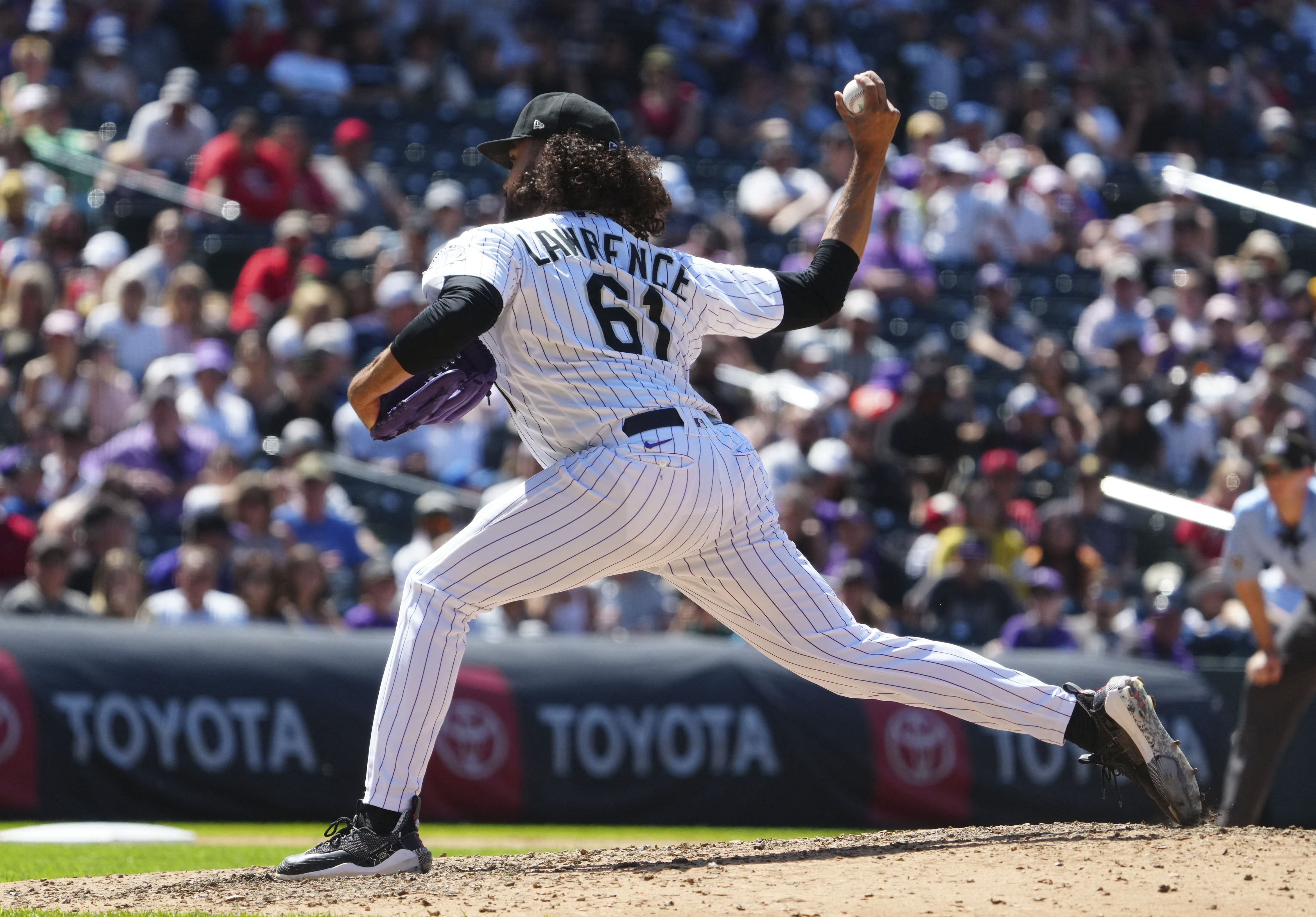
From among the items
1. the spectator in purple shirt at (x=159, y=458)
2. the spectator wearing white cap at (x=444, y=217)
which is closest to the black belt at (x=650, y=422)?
the spectator in purple shirt at (x=159, y=458)

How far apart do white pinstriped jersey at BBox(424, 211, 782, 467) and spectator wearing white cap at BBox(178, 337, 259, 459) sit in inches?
248

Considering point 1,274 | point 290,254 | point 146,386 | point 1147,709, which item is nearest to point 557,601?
point 146,386

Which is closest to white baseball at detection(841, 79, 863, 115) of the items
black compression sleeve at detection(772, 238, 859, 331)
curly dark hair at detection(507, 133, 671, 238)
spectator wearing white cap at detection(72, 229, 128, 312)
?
black compression sleeve at detection(772, 238, 859, 331)

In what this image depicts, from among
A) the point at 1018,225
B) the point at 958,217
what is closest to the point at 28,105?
the point at 958,217

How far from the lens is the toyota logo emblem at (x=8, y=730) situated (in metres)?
7.89

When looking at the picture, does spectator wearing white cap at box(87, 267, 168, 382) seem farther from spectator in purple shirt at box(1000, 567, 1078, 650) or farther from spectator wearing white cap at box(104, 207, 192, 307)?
spectator in purple shirt at box(1000, 567, 1078, 650)

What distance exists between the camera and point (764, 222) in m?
14.1

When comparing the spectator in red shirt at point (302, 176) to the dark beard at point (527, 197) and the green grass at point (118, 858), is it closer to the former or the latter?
the green grass at point (118, 858)

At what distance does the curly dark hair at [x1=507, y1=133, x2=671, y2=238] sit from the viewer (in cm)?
447

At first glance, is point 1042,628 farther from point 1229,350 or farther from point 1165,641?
point 1229,350

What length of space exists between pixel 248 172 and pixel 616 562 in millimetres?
9100

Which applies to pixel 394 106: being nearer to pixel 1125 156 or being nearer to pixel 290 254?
pixel 290 254

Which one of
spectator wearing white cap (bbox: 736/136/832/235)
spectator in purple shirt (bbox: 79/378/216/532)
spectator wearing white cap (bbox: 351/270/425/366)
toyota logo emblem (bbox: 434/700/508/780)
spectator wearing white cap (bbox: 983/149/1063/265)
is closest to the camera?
toyota logo emblem (bbox: 434/700/508/780)

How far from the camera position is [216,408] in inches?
413
